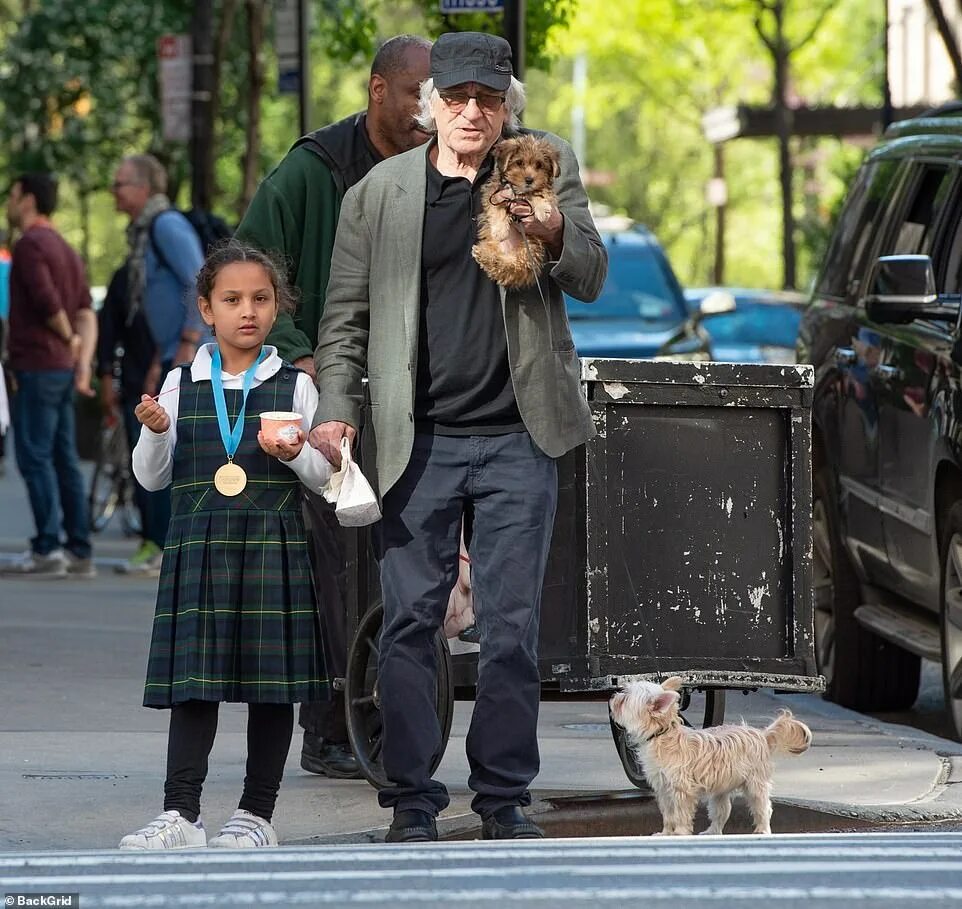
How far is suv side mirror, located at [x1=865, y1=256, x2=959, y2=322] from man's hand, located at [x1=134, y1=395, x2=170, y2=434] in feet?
11.0

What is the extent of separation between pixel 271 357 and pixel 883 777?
8.48 feet

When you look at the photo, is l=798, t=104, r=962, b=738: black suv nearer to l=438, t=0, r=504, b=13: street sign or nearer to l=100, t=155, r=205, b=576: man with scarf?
l=438, t=0, r=504, b=13: street sign

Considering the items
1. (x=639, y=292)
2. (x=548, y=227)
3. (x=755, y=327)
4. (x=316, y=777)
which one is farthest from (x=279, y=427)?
(x=755, y=327)

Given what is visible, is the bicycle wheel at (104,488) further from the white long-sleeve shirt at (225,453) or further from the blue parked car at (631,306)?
the white long-sleeve shirt at (225,453)

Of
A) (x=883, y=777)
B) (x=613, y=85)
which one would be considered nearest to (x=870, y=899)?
(x=883, y=777)

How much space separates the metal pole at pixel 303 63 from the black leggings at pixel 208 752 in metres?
13.6

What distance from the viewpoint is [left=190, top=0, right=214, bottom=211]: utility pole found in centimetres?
1953

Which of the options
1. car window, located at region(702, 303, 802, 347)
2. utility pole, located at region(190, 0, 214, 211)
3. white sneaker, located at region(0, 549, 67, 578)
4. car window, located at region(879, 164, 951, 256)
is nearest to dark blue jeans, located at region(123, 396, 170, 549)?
white sneaker, located at region(0, 549, 67, 578)

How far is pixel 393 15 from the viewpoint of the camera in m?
55.0

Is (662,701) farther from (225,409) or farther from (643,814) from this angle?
(225,409)

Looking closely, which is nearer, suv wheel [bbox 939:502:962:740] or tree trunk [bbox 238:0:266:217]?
suv wheel [bbox 939:502:962:740]

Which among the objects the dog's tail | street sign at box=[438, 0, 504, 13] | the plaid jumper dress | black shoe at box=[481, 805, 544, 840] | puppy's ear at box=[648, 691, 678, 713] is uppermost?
street sign at box=[438, 0, 504, 13]

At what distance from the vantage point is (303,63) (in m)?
19.6

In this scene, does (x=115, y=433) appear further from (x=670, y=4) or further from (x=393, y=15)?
(x=393, y=15)
